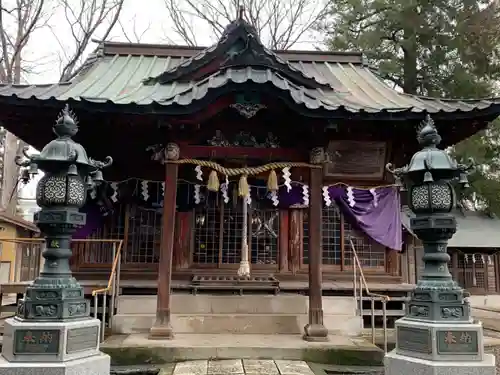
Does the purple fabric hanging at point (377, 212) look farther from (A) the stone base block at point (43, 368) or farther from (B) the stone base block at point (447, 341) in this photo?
(A) the stone base block at point (43, 368)

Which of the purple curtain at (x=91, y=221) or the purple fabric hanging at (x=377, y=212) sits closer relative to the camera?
the purple curtain at (x=91, y=221)

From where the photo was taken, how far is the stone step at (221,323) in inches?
314

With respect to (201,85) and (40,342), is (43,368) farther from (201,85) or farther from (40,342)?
(201,85)

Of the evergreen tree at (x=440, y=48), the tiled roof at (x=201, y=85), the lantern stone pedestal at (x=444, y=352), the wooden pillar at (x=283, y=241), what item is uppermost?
the evergreen tree at (x=440, y=48)

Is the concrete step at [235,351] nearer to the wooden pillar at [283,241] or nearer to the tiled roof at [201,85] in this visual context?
the wooden pillar at [283,241]

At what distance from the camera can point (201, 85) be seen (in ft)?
25.2

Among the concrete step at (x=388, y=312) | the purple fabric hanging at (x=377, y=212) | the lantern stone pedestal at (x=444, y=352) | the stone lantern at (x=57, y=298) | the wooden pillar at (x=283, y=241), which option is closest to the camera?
the stone lantern at (x=57, y=298)

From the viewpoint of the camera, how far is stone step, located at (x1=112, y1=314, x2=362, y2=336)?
7.97 meters

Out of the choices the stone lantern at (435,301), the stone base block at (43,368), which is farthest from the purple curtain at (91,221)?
the stone lantern at (435,301)

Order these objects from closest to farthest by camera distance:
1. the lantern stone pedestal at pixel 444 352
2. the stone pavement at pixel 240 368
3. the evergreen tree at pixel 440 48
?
the lantern stone pedestal at pixel 444 352, the stone pavement at pixel 240 368, the evergreen tree at pixel 440 48

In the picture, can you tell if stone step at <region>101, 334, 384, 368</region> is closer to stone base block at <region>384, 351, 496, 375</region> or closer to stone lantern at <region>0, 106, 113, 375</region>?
stone lantern at <region>0, 106, 113, 375</region>

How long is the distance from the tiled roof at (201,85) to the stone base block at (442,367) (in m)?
3.97

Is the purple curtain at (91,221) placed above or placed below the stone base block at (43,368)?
above

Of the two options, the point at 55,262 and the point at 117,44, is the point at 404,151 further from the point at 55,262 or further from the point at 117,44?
the point at 117,44
